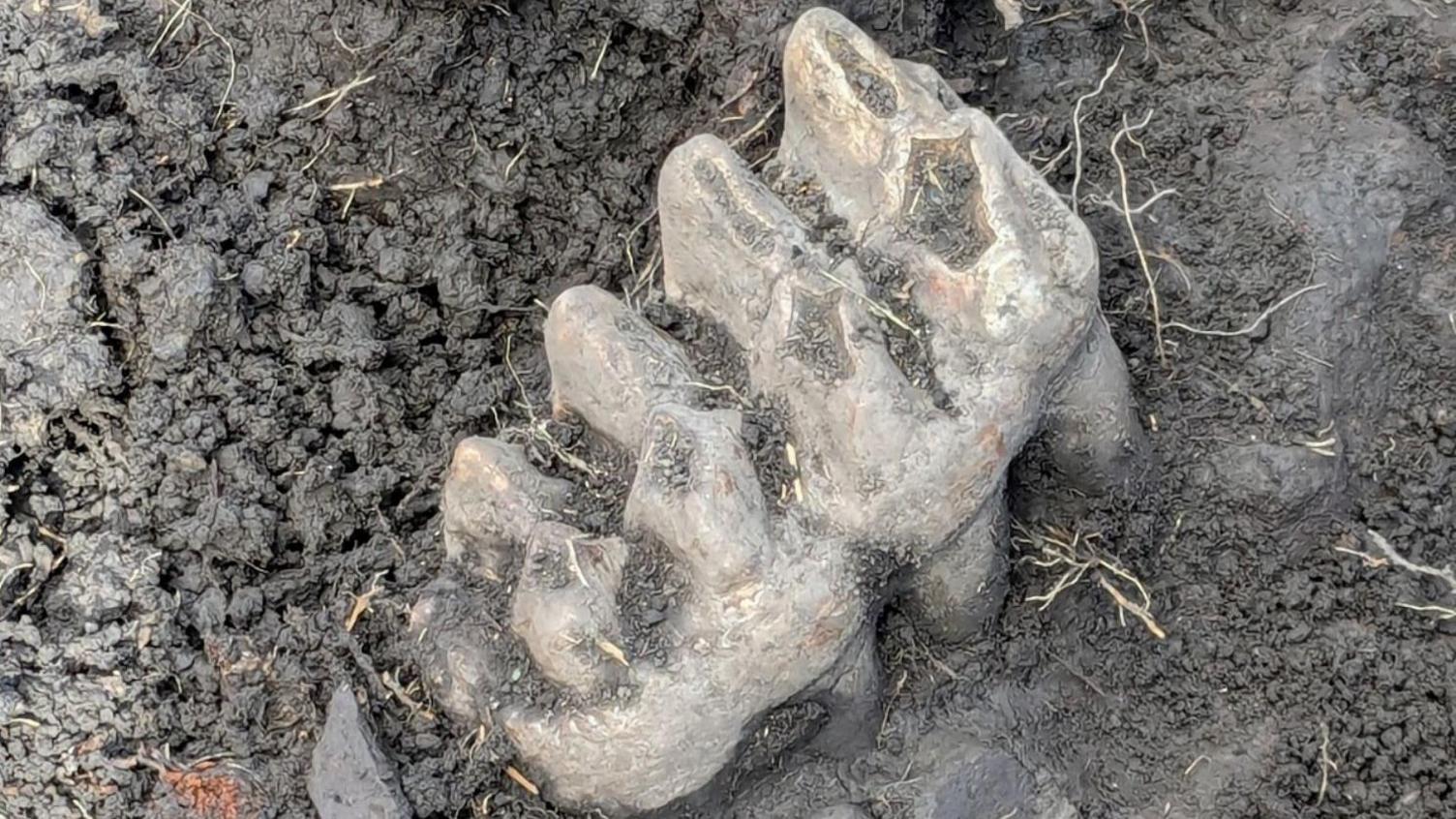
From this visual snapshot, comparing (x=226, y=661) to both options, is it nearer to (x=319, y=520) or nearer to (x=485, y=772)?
(x=319, y=520)

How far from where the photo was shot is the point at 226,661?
2.00 meters

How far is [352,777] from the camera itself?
1897 millimetres

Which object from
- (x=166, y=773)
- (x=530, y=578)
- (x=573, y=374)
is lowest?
(x=166, y=773)

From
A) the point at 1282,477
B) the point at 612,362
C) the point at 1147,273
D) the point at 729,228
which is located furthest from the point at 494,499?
the point at 1282,477

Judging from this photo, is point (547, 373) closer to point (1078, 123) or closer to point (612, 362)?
point (612, 362)

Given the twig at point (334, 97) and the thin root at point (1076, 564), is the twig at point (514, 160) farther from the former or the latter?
the thin root at point (1076, 564)

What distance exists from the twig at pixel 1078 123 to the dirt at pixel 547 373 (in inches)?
0.8

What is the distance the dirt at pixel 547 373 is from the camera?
1988 millimetres

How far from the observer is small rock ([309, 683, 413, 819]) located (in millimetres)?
1884

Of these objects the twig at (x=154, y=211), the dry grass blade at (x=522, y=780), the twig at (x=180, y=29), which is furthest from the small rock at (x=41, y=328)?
the dry grass blade at (x=522, y=780)

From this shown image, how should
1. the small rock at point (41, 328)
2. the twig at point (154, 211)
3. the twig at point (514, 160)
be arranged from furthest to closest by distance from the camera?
1. the twig at point (514, 160)
2. the twig at point (154, 211)
3. the small rock at point (41, 328)

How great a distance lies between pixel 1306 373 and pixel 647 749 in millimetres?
1110

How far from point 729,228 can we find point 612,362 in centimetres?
24

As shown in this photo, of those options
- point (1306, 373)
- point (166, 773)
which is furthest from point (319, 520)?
point (1306, 373)
